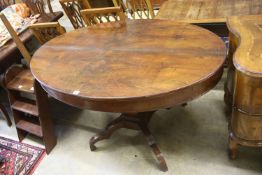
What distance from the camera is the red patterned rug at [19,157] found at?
1.94 metres

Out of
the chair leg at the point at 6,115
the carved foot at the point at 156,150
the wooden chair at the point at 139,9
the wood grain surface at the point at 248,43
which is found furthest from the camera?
the wooden chair at the point at 139,9

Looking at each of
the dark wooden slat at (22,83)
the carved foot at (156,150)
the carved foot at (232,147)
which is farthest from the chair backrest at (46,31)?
the carved foot at (232,147)

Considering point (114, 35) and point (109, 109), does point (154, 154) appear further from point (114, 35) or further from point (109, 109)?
point (114, 35)

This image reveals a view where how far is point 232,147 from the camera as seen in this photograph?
1.63 metres

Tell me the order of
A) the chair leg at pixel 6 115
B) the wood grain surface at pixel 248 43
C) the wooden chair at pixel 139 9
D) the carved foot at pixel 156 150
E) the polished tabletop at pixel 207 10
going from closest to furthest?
the wood grain surface at pixel 248 43 < the carved foot at pixel 156 150 < the polished tabletop at pixel 207 10 < the chair leg at pixel 6 115 < the wooden chair at pixel 139 9

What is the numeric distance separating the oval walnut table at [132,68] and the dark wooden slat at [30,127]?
1.47 ft

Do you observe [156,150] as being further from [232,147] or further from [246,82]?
[246,82]

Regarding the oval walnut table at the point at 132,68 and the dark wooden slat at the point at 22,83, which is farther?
the dark wooden slat at the point at 22,83

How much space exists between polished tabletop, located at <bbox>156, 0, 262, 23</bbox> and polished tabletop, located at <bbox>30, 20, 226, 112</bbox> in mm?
334

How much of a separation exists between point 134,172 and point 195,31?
1.03 m

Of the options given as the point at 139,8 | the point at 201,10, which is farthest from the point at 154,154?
the point at 139,8

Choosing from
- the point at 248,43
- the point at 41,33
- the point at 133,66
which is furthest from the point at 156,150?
the point at 41,33

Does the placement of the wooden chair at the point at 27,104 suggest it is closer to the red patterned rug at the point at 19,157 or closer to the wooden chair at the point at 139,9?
the red patterned rug at the point at 19,157

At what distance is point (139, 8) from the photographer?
261 cm
